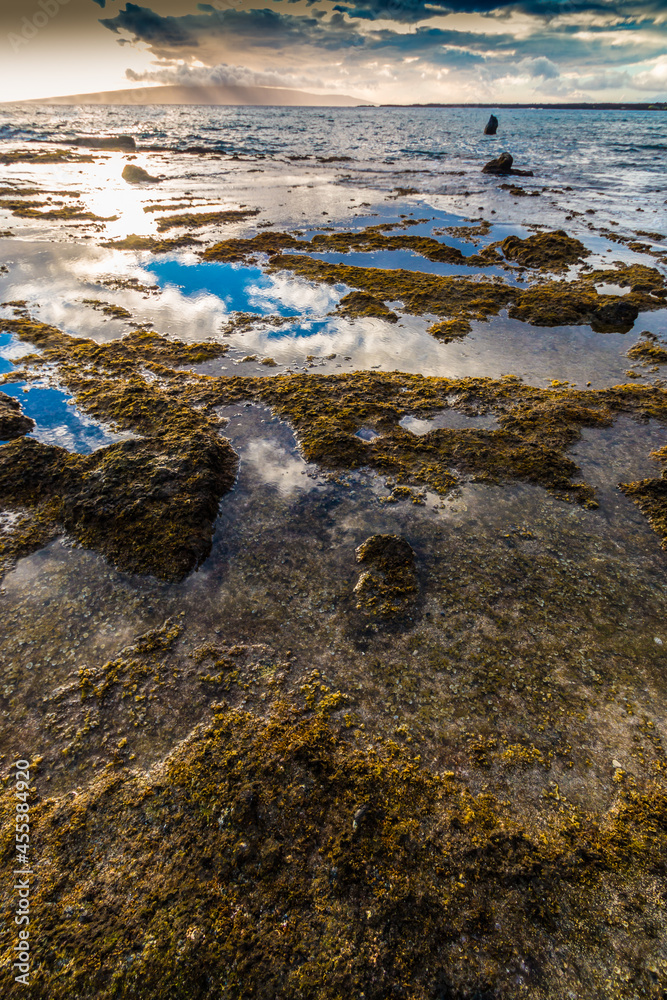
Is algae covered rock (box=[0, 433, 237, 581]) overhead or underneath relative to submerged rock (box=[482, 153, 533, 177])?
underneath

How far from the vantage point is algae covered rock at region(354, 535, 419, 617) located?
1012 centimetres

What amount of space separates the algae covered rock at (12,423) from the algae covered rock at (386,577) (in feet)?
39.7

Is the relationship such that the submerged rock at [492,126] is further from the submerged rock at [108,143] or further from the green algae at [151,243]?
the green algae at [151,243]

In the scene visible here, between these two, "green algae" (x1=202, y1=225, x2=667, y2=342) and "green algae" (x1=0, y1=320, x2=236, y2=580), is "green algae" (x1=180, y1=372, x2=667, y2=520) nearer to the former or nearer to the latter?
"green algae" (x1=0, y1=320, x2=236, y2=580)

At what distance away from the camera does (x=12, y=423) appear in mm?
14500

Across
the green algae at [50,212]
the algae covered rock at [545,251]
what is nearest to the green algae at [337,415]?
the algae covered rock at [545,251]

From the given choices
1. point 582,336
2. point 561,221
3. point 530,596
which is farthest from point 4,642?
point 561,221

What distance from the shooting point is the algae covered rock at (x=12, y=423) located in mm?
14320

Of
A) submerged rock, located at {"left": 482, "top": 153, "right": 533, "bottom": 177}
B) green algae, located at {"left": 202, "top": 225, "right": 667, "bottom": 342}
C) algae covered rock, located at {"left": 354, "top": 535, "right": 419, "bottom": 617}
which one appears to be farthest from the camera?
submerged rock, located at {"left": 482, "top": 153, "right": 533, "bottom": 177}

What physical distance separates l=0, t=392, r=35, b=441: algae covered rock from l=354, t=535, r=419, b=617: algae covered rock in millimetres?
12110

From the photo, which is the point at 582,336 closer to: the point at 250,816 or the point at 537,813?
the point at 537,813

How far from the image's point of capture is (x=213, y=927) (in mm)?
5977

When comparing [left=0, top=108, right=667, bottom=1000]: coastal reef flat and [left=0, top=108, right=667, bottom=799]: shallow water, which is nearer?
[left=0, top=108, right=667, bottom=1000]: coastal reef flat

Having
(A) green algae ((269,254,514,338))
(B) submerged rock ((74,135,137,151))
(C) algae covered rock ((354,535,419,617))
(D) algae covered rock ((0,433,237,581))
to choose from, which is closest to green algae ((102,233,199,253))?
(A) green algae ((269,254,514,338))
